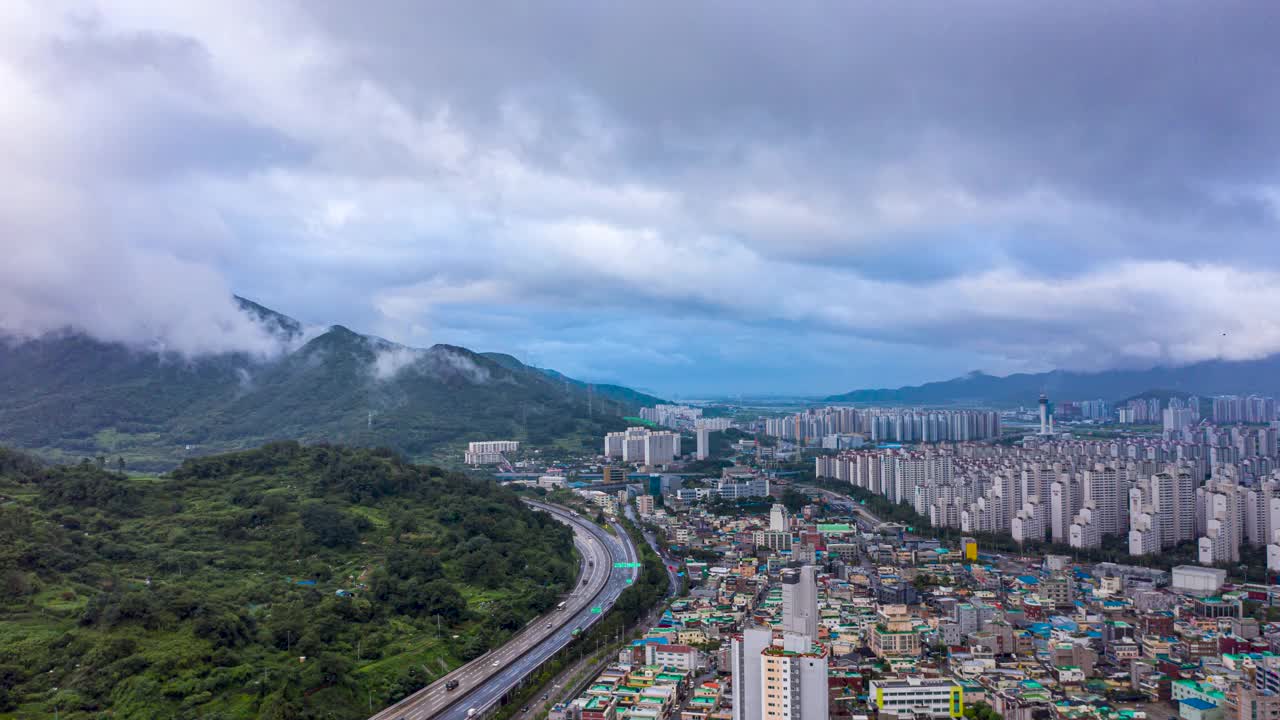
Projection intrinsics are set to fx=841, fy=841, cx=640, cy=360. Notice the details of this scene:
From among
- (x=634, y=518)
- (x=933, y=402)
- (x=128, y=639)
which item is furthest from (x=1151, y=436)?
(x=933, y=402)

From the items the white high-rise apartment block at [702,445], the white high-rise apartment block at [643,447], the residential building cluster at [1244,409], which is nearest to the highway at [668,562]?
the white high-rise apartment block at [643,447]

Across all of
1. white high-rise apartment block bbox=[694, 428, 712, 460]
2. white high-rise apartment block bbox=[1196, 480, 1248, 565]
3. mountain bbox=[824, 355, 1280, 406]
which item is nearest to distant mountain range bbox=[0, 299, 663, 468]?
white high-rise apartment block bbox=[694, 428, 712, 460]

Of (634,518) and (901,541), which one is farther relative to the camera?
(634,518)

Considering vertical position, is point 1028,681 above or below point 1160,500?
below

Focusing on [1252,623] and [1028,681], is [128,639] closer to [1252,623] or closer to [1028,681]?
[1028,681]

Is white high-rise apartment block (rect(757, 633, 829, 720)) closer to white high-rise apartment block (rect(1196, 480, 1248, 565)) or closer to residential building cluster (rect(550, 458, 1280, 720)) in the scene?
residential building cluster (rect(550, 458, 1280, 720))
